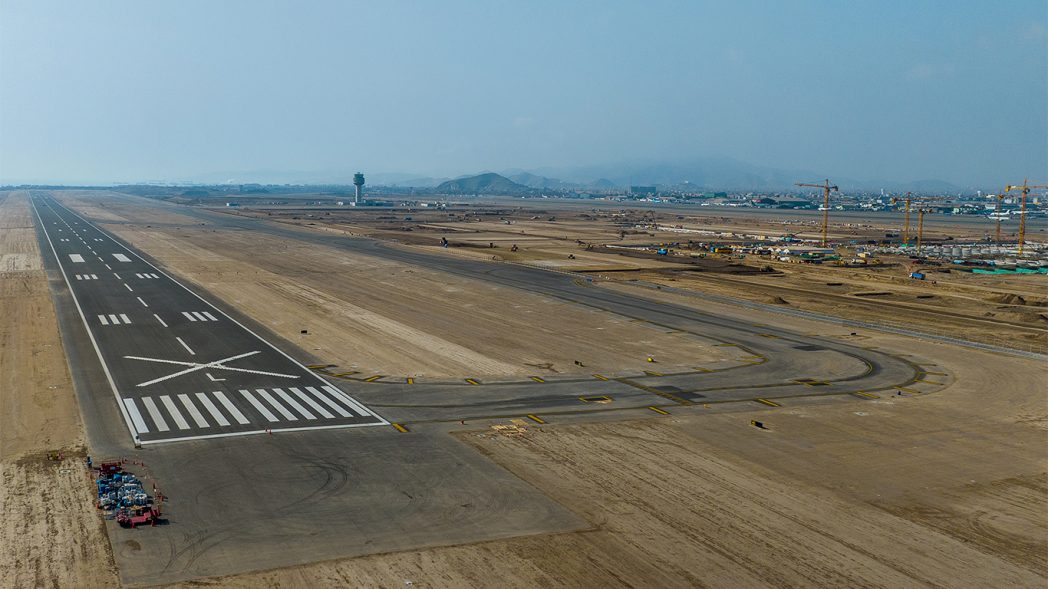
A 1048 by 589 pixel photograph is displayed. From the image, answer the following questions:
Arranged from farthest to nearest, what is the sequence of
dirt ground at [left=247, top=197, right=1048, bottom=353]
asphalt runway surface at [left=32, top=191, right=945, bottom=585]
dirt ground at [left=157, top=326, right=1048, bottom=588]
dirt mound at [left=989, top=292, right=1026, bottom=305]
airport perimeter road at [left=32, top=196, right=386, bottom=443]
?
dirt mound at [left=989, top=292, right=1026, bottom=305] → dirt ground at [left=247, top=197, right=1048, bottom=353] → airport perimeter road at [left=32, top=196, right=386, bottom=443] → asphalt runway surface at [left=32, top=191, right=945, bottom=585] → dirt ground at [left=157, top=326, right=1048, bottom=588]

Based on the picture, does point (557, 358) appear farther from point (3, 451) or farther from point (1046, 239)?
point (1046, 239)

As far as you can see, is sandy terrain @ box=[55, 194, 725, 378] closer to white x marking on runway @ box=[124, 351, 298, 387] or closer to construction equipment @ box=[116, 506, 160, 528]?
white x marking on runway @ box=[124, 351, 298, 387]

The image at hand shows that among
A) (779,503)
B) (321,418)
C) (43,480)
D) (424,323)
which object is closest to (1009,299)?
(424,323)

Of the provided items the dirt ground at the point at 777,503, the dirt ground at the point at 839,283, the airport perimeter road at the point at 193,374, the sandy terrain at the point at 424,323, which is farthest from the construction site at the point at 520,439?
the dirt ground at the point at 839,283

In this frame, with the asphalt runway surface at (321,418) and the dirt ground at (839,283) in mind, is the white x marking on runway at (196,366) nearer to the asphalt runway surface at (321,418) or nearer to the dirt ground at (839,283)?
the asphalt runway surface at (321,418)

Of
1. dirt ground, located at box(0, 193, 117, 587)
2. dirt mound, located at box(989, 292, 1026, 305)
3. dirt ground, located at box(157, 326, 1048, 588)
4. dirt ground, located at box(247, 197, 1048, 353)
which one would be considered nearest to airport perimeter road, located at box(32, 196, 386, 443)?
dirt ground, located at box(0, 193, 117, 587)

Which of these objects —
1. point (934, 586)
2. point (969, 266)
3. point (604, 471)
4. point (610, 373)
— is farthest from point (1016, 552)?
point (969, 266)

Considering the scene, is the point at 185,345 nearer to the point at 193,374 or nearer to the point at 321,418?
the point at 193,374
